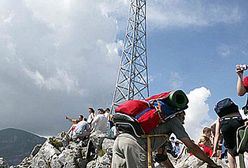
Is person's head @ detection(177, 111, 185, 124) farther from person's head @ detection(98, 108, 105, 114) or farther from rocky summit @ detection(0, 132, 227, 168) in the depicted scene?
person's head @ detection(98, 108, 105, 114)

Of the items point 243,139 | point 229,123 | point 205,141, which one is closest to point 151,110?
point 243,139

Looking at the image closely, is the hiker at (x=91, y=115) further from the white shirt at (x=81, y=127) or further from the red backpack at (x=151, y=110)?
the red backpack at (x=151, y=110)

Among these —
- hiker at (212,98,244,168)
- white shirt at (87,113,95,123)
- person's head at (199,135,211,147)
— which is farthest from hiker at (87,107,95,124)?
hiker at (212,98,244,168)

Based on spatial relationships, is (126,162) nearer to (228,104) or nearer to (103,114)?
(228,104)

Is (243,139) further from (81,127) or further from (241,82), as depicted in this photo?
(81,127)

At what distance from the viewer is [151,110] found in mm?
5395

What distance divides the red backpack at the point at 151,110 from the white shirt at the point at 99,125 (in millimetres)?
13654

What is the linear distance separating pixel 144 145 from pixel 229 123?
2140 millimetres

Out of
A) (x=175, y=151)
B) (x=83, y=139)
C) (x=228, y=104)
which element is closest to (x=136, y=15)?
(x=83, y=139)

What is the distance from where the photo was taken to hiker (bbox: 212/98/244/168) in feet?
21.6

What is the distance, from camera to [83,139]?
70.2 ft

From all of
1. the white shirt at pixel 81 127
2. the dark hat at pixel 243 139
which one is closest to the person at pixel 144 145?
the dark hat at pixel 243 139

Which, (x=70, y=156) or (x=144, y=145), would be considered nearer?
(x=144, y=145)

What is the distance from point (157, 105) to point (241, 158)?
153 centimetres
